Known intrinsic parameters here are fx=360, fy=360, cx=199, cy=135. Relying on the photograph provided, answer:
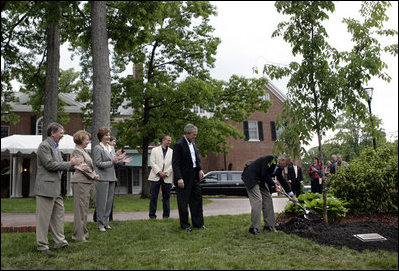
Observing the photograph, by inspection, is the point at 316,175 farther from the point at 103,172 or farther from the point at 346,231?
the point at 103,172

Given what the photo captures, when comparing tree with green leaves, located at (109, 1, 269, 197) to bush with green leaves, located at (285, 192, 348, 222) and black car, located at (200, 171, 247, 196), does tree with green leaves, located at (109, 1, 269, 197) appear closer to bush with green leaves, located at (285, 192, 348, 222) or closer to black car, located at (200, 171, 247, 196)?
black car, located at (200, 171, 247, 196)

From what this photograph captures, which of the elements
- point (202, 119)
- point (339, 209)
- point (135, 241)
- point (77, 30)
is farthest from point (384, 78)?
point (202, 119)

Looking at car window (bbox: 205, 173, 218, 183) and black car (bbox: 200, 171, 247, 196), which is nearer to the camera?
black car (bbox: 200, 171, 247, 196)

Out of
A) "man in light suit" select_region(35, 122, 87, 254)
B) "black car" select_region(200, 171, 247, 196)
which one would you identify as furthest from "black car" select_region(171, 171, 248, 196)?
"man in light suit" select_region(35, 122, 87, 254)

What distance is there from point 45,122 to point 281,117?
9.92 metres

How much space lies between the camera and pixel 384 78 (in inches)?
283

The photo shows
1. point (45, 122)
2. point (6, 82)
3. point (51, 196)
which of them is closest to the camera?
point (51, 196)

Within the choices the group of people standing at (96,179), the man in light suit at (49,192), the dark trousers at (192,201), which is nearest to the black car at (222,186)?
the group of people standing at (96,179)

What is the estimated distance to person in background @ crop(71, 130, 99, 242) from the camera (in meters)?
5.95

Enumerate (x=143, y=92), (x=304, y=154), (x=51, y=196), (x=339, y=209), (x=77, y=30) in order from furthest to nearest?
(x=143, y=92)
(x=77, y=30)
(x=339, y=209)
(x=304, y=154)
(x=51, y=196)

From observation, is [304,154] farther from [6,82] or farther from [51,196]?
[6,82]

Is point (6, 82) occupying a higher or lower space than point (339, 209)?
higher

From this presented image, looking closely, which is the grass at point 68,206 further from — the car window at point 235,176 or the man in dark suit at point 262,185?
the car window at point 235,176

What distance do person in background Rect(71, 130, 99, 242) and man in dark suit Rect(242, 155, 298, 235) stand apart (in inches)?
114
